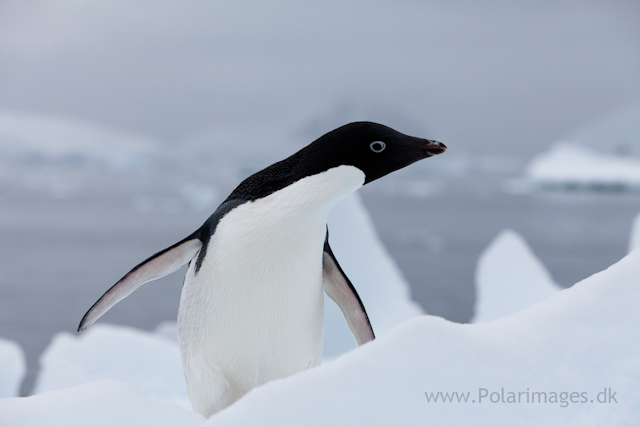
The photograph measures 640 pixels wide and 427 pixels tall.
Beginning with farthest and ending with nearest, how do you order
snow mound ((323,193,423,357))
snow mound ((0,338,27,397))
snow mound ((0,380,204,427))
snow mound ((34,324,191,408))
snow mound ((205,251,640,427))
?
snow mound ((323,193,423,357)), snow mound ((34,324,191,408)), snow mound ((0,338,27,397)), snow mound ((0,380,204,427)), snow mound ((205,251,640,427))

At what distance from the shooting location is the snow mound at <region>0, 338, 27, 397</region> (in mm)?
2051

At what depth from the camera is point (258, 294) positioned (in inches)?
41.9

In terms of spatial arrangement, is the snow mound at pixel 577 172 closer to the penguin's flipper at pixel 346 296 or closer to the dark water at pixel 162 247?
the dark water at pixel 162 247

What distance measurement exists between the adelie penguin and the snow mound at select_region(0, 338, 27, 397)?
112 cm

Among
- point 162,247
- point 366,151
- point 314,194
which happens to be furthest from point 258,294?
point 162,247

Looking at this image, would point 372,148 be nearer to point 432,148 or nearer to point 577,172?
point 432,148

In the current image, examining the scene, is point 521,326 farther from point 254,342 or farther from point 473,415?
point 254,342

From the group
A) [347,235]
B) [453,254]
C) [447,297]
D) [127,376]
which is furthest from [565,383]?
[453,254]

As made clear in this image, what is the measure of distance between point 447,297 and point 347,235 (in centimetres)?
268

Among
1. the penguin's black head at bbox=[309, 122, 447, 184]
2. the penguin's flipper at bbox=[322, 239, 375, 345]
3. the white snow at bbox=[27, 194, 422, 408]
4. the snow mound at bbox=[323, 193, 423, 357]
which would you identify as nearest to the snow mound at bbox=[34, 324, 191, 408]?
the white snow at bbox=[27, 194, 422, 408]

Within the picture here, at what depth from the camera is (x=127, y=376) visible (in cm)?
227

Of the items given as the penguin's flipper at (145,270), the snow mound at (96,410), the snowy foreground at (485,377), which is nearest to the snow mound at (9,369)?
the penguin's flipper at (145,270)

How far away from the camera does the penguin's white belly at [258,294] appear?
103cm

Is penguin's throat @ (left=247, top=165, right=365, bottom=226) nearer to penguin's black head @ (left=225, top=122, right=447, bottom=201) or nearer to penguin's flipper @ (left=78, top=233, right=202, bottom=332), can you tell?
penguin's black head @ (left=225, top=122, right=447, bottom=201)
